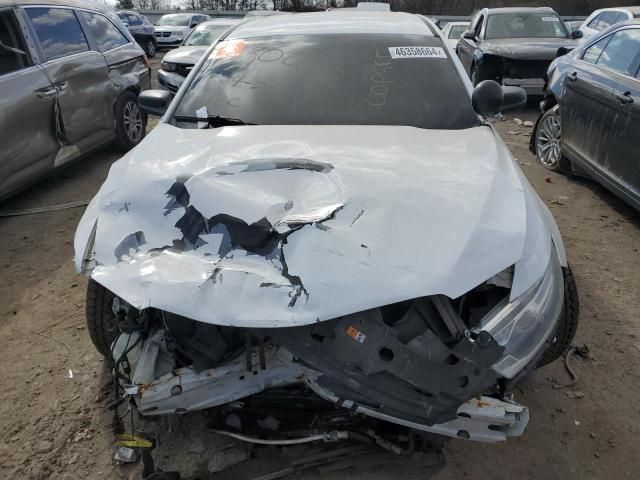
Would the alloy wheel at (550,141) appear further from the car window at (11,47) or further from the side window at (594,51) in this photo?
the car window at (11,47)

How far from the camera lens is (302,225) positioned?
192 cm

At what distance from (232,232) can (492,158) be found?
4.29 ft

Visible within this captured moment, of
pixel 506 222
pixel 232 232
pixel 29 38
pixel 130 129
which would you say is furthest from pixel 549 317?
pixel 130 129

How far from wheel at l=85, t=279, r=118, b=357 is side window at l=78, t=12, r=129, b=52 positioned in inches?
172

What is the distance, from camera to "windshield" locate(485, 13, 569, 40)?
29.7ft

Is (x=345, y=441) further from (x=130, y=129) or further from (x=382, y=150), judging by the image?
(x=130, y=129)

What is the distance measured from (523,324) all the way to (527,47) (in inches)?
305

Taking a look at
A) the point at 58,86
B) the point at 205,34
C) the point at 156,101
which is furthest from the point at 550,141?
the point at 205,34

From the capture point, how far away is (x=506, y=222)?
197cm

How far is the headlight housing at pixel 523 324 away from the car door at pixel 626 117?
2.62m

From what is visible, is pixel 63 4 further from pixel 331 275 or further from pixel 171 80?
pixel 331 275

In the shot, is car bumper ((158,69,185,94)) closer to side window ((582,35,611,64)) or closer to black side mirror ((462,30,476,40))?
black side mirror ((462,30,476,40))

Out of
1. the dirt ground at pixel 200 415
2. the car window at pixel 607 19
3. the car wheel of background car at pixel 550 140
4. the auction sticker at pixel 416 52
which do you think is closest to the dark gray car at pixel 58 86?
the dirt ground at pixel 200 415

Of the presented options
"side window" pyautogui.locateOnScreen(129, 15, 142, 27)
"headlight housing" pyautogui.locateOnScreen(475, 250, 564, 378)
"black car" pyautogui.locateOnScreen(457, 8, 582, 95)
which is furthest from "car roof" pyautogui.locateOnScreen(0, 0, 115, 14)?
"side window" pyautogui.locateOnScreen(129, 15, 142, 27)
